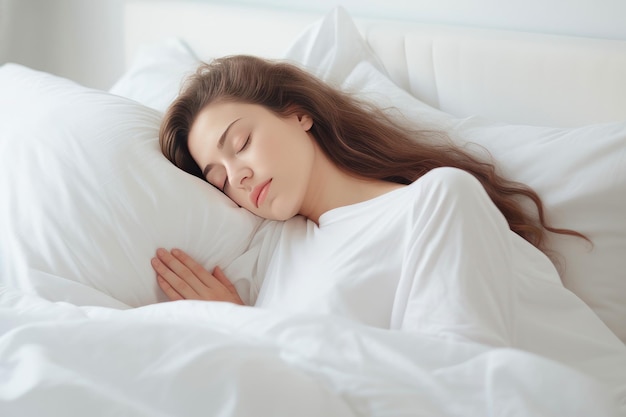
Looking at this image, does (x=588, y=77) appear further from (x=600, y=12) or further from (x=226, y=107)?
(x=226, y=107)

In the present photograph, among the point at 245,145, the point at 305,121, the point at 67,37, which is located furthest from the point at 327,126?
the point at 67,37

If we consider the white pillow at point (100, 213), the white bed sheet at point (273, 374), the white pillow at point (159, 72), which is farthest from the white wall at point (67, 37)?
the white bed sheet at point (273, 374)

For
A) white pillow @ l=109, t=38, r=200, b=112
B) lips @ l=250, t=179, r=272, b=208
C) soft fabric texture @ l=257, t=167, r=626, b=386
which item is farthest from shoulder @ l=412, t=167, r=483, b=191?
white pillow @ l=109, t=38, r=200, b=112

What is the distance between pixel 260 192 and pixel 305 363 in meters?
0.44

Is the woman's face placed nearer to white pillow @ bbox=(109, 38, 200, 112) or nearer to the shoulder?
the shoulder

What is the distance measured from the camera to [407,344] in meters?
1.13

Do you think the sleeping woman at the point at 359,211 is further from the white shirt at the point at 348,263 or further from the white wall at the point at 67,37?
the white wall at the point at 67,37

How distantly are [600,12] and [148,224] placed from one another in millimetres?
950

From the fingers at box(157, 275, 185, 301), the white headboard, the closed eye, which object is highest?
the white headboard

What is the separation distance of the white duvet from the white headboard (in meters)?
0.44

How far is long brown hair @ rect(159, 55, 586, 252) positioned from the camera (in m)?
1.56

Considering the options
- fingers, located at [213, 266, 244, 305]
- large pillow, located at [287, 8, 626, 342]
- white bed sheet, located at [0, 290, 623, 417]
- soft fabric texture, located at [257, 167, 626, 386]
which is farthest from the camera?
fingers, located at [213, 266, 244, 305]

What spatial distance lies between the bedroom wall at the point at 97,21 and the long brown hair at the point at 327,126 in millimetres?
350

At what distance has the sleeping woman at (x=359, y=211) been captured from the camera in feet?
4.06
